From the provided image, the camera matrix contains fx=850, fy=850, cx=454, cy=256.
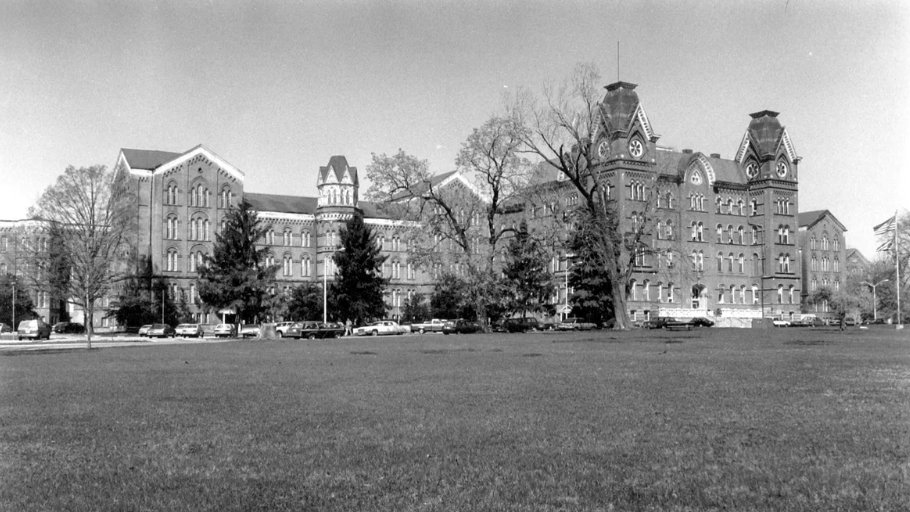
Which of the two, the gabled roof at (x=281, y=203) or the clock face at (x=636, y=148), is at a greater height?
the clock face at (x=636, y=148)

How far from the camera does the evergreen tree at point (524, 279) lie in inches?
2997

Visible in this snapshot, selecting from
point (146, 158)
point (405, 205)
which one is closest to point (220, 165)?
point (146, 158)

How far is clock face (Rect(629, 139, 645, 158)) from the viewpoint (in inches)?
3861

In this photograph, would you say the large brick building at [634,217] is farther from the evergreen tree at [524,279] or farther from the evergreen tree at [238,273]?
the evergreen tree at [238,273]

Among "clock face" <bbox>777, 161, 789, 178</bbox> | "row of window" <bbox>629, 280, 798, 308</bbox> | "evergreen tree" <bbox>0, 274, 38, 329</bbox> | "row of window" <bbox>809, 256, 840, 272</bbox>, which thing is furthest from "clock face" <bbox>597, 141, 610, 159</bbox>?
"row of window" <bbox>809, 256, 840, 272</bbox>

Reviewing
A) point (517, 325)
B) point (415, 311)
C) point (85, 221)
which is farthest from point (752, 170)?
point (85, 221)

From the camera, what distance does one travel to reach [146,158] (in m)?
97.3

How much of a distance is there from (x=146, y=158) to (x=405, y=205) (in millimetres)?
44096

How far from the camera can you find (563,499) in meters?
8.34

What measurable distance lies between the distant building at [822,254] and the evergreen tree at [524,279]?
183ft

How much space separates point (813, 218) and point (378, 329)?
79391mm

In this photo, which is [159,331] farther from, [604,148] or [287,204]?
[604,148]

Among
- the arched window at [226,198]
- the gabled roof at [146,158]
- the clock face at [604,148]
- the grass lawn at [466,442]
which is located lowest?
the grass lawn at [466,442]

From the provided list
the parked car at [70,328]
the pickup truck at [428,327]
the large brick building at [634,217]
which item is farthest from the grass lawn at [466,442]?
the large brick building at [634,217]
